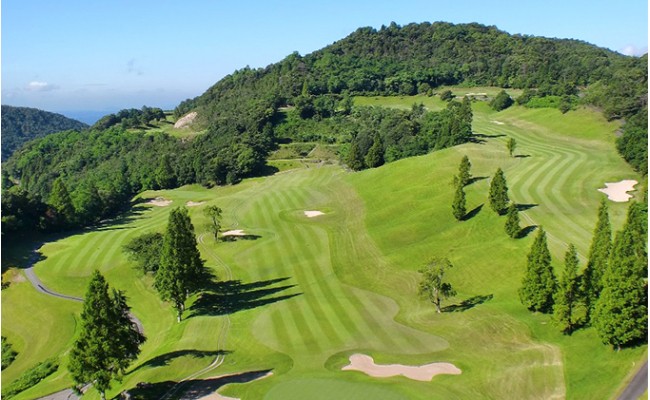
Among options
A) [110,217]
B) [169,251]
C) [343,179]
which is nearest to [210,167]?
[110,217]

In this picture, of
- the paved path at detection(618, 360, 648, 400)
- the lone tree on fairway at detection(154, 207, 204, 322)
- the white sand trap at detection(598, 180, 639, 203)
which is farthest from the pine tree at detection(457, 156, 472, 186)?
the paved path at detection(618, 360, 648, 400)

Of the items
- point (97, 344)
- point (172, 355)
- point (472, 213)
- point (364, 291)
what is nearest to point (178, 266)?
point (172, 355)

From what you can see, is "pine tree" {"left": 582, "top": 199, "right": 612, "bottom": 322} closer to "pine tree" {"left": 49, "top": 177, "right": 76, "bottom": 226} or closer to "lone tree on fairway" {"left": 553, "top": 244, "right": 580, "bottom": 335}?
"lone tree on fairway" {"left": 553, "top": 244, "right": 580, "bottom": 335}

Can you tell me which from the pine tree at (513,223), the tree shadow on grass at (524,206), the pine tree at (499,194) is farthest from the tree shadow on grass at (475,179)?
the pine tree at (513,223)

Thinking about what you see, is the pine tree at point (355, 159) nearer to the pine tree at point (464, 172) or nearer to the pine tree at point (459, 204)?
the pine tree at point (464, 172)

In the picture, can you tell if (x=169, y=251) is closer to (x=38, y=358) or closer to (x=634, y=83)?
(x=38, y=358)

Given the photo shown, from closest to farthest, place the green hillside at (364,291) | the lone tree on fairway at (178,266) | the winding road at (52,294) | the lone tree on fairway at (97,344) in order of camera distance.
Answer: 1. the lone tree on fairway at (97,344)
2. the green hillside at (364,291)
3. the winding road at (52,294)
4. the lone tree on fairway at (178,266)
